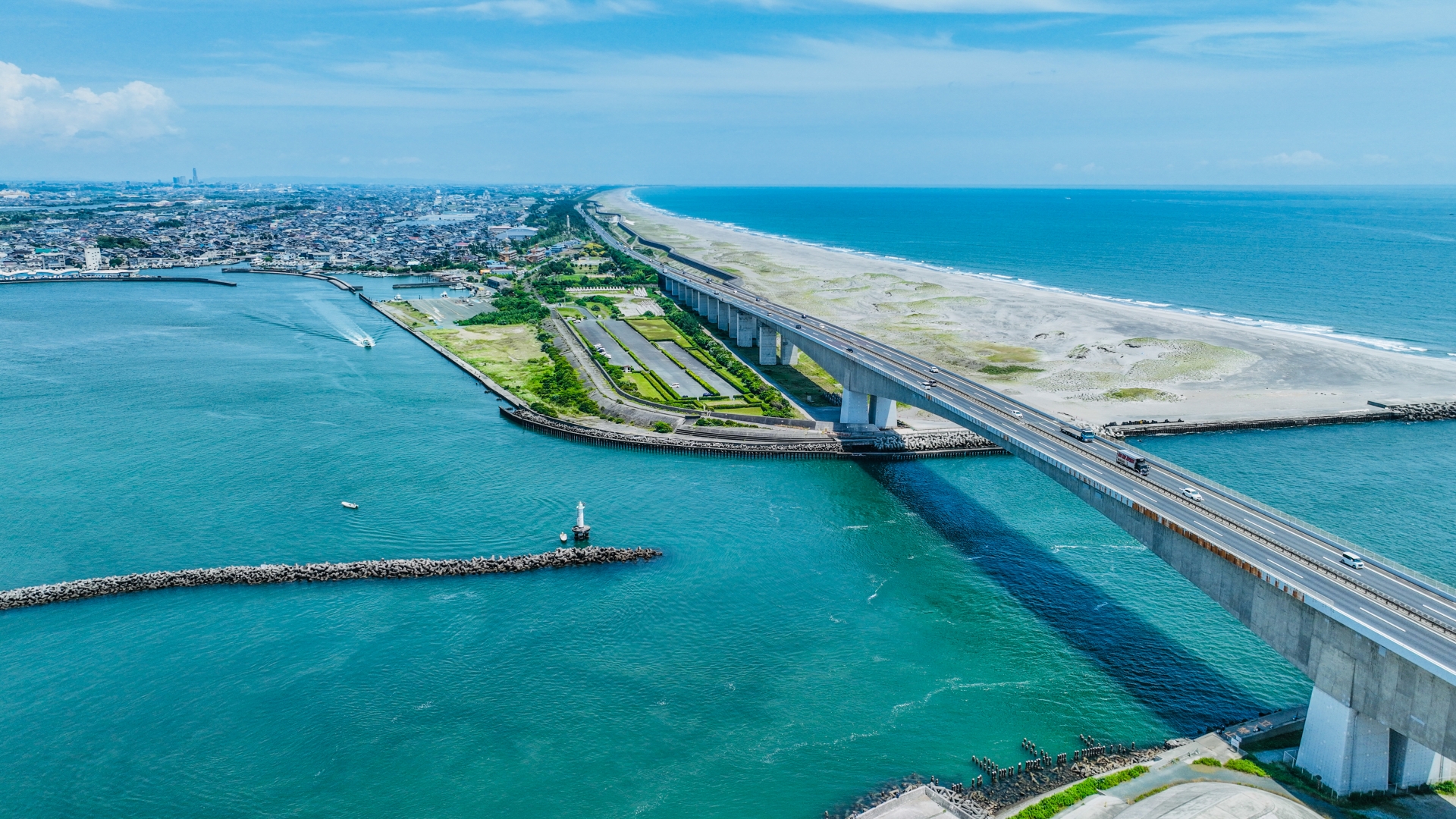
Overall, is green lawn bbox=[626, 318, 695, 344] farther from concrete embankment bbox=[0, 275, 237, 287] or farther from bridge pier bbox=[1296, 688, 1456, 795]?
concrete embankment bbox=[0, 275, 237, 287]

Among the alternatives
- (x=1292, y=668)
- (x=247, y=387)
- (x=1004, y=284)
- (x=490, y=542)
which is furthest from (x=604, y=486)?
(x=1004, y=284)

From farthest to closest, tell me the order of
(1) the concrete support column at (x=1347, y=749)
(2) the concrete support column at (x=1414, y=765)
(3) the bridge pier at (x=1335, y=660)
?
1. (2) the concrete support column at (x=1414, y=765)
2. (1) the concrete support column at (x=1347, y=749)
3. (3) the bridge pier at (x=1335, y=660)

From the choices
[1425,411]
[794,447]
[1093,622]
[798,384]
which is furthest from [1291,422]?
[1093,622]

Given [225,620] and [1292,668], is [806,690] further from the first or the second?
[225,620]

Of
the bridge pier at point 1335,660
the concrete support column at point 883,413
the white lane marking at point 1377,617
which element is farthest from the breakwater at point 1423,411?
the white lane marking at point 1377,617

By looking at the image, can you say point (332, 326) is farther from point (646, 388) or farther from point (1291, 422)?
point (1291, 422)

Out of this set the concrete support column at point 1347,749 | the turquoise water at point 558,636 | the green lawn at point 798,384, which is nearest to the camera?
the concrete support column at point 1347,749

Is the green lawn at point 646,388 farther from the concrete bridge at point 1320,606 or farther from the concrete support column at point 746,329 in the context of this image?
the concrete bridge at point 1320,606
